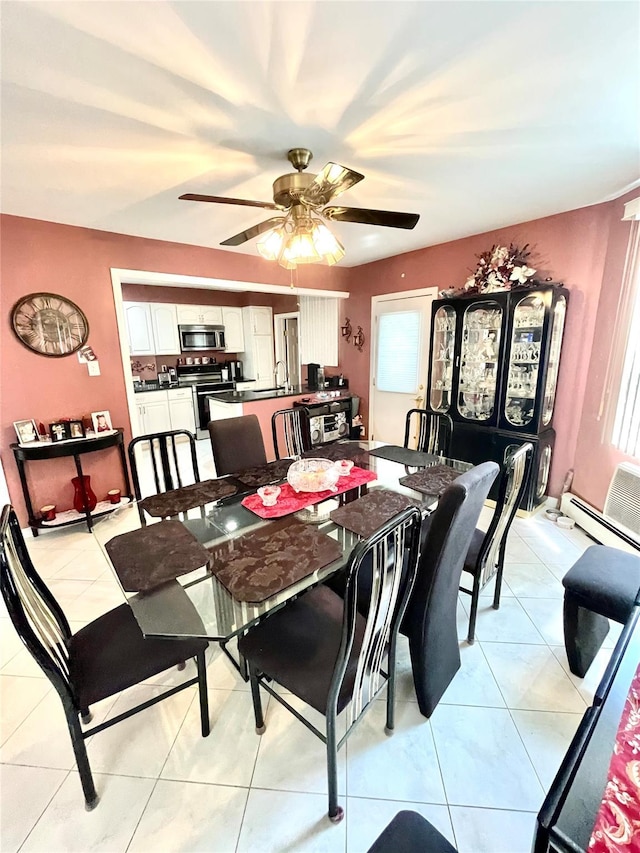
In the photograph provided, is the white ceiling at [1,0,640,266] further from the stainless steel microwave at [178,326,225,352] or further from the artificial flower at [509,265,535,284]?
the stainless steel microwave at [178,326,225,352]

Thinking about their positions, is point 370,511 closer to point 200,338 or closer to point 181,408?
point 181,408

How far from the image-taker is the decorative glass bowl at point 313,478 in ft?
6.38

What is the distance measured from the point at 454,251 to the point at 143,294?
442 centimetres

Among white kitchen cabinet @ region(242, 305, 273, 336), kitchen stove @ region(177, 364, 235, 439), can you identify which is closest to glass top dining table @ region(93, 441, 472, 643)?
kitchen stove @ region(177, 364, 235, 439)

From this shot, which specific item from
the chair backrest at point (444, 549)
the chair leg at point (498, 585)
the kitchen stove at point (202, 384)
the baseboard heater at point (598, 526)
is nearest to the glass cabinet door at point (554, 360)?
the baseboard heater at point (598, 526)

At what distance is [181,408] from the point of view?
554cm

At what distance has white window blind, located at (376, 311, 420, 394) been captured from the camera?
4059mm

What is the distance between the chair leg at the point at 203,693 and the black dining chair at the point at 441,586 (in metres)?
0.82

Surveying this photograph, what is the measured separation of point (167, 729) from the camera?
1.52 m

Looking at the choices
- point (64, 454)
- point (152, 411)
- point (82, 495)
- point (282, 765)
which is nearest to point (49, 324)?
point (64, 454)

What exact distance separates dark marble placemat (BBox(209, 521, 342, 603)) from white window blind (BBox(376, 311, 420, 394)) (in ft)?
9.72

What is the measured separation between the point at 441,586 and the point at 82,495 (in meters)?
2.98

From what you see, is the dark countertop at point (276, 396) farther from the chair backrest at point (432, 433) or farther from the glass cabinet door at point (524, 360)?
the glass cabinet door at point (524, 360)

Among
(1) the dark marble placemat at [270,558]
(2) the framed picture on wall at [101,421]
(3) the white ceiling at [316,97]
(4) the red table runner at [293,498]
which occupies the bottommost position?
(1) the dark marble placemat at [270,558]
